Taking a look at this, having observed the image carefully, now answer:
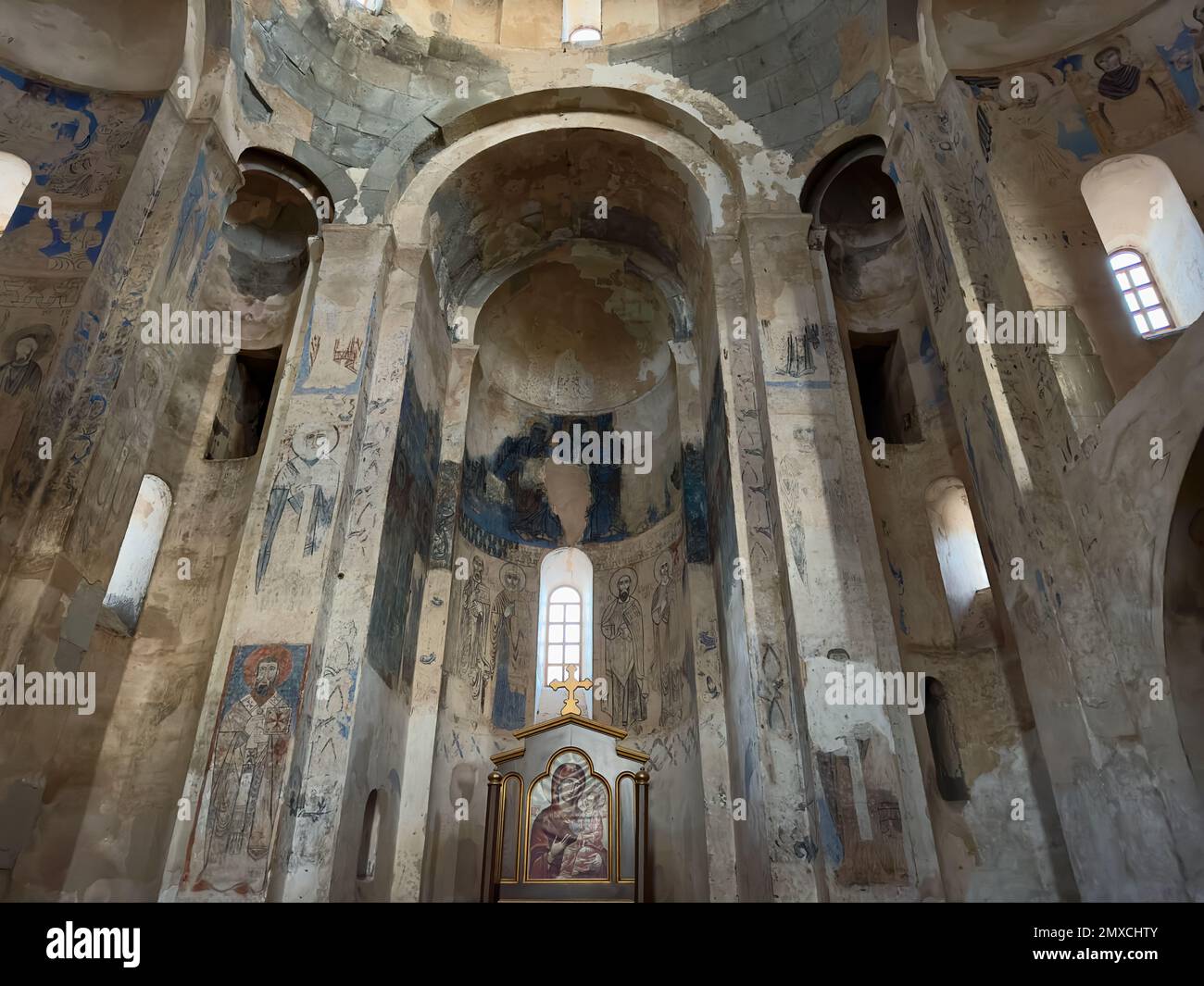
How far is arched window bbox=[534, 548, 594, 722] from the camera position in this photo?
1241 cm

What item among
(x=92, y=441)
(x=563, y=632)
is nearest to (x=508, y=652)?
(x=563, y=632)

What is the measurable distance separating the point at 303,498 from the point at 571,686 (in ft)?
14.4

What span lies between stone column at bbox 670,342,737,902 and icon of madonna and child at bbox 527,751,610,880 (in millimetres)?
1286

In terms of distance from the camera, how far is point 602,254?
14695mm

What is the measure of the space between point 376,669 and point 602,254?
863cm

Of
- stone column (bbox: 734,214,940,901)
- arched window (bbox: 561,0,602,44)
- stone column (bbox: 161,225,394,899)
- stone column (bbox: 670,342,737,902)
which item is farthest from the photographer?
arched window (bbox: 561,0,602,44)

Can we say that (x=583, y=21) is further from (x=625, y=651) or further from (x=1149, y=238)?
(x=625, y=651)

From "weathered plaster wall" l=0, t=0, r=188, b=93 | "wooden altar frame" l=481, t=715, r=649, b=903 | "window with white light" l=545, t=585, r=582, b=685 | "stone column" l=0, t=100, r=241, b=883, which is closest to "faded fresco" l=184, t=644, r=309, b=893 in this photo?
"stone column" l=0, t=100, r=241, b=883

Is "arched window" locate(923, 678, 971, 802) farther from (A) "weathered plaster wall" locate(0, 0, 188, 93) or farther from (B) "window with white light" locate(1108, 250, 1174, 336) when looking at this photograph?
(A) "weathered plaster wall" locate(0, 0, 188, 93)

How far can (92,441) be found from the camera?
750cm

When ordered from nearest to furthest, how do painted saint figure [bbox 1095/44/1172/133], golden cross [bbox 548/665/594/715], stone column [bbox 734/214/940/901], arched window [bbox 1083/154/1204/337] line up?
stone column [bbox 734/214/940/901], arched window [bbox 1083/154/1204/337], painted saint figure [bbox 1095/44/1172/133], golden cross [bbox 548/665/594/715]

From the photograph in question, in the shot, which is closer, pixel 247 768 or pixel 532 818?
pixel 247 768
